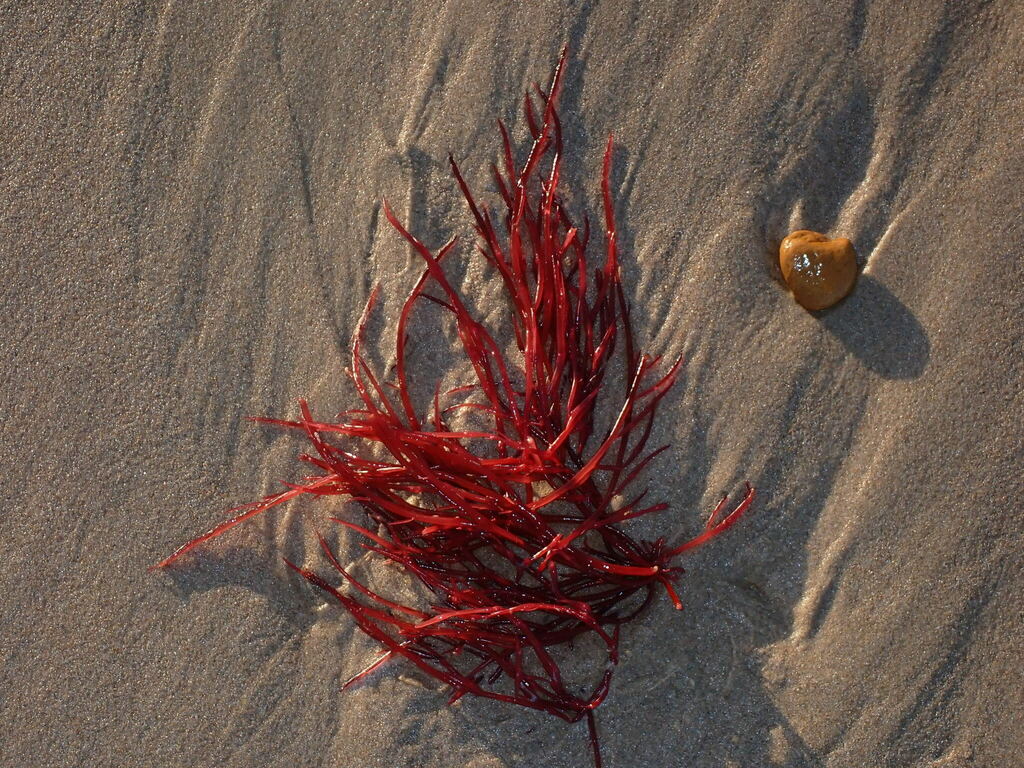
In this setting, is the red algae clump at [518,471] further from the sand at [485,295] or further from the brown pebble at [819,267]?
the brown pebble at [819,267]

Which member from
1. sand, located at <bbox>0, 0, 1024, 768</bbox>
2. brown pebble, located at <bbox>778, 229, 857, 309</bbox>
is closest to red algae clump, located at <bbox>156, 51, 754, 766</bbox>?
sand, located at <bbox>0, 0, 1024, 768</bbox>

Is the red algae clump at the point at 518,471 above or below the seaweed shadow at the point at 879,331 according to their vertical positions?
below

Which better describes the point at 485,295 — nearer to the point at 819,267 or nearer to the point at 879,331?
the point at 819,267

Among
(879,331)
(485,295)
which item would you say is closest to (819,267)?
(879,331)

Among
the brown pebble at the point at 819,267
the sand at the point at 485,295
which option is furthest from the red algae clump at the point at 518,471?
the brown pebble at the point at 819,267

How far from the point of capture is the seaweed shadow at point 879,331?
6.39ft

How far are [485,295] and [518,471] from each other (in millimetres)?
445

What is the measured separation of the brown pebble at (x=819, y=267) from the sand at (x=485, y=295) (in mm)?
49

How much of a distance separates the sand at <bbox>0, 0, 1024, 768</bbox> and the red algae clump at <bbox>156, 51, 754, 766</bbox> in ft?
0.19

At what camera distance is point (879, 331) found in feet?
6.43

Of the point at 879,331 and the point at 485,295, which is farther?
the point at 485,295

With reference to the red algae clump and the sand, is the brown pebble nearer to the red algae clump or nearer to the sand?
the sand

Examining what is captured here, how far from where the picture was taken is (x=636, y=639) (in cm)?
199

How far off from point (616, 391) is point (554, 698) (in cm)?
74
